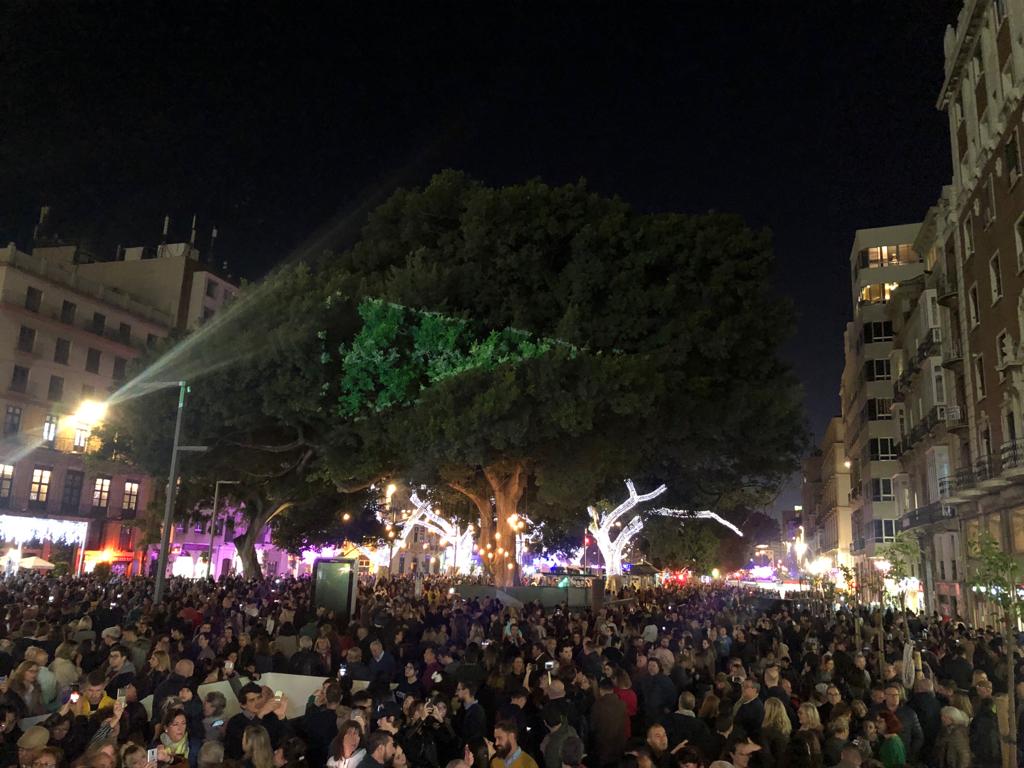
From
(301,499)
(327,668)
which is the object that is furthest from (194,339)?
(327,668)

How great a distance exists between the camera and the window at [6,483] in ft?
159

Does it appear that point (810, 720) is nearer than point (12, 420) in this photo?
Yes

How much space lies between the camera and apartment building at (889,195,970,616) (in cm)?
3922

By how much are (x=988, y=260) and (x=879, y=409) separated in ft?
105

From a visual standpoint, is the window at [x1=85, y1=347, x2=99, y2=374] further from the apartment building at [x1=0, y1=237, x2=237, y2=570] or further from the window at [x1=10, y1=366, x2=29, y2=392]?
the window at [x1=10, y1=366, x2=29, y2=392]

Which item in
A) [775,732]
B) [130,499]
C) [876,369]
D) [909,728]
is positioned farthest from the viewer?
[876,369]

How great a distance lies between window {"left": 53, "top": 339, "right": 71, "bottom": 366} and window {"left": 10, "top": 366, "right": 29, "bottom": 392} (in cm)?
249

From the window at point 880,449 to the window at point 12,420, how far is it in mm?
57147

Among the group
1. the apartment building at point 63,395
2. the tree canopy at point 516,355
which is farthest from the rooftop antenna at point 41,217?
the tree canopy at point 516,355

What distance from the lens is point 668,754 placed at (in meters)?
8.70

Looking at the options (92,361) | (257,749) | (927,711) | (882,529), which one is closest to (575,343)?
(927,711)

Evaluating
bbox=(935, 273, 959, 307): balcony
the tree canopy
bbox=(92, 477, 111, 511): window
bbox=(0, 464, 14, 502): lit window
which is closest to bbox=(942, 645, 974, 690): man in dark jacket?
the tree canopy

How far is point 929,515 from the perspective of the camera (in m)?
42.3

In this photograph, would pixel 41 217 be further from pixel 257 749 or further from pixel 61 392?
pixel 257 749
